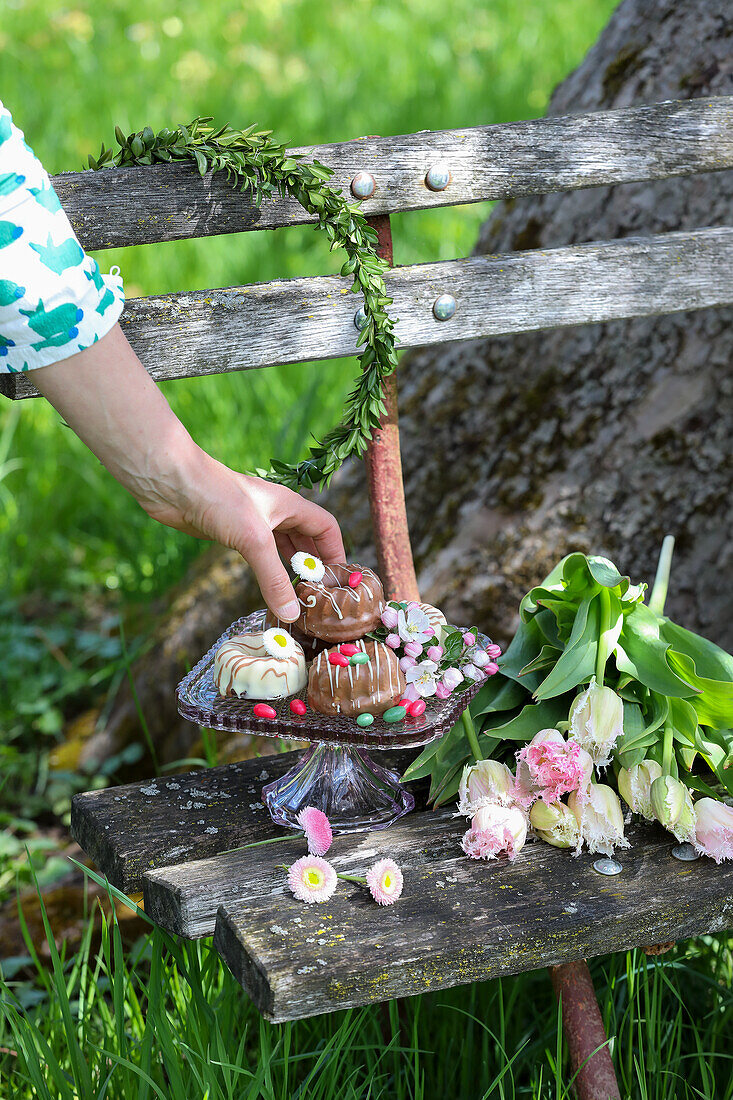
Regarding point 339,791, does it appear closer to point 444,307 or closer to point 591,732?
point 591,732

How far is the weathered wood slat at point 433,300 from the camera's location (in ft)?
4.50

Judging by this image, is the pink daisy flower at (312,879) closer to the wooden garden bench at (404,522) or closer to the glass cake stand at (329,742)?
the wooden garden bench at (404,522)

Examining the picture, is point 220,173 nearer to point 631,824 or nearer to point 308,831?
point 308,831

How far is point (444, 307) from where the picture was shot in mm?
1446

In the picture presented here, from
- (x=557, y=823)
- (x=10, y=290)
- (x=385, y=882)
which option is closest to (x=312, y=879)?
(x=385, y=882)

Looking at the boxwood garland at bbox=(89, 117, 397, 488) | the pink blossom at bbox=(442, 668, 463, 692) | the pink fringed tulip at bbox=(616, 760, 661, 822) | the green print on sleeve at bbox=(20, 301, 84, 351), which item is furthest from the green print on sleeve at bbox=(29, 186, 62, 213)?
the pink fringed tulip at bbox=(616, 760, 661, 822)

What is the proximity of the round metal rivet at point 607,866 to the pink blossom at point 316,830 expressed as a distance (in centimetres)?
31

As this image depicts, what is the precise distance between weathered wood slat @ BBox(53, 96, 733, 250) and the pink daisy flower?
0.78 m

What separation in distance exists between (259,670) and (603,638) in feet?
1.36

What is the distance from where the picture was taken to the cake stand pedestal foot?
130cm

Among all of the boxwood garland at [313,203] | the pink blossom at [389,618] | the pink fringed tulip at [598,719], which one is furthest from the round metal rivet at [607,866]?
the boxwood garland at [313,203]

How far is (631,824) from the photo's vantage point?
4.17 ft

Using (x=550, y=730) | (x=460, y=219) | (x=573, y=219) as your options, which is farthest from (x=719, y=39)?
(x=460, y=219)

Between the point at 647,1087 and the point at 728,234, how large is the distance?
→ 4.02ft
